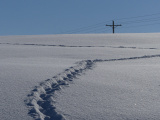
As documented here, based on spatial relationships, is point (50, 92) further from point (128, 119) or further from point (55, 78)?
point (128, 119)

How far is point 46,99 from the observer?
2.69 metres

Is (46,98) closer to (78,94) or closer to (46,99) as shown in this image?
(46,99)

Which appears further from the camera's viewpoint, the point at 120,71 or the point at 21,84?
the point at 120,71

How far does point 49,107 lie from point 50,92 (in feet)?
1.48

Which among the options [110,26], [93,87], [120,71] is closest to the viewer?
[93,87]

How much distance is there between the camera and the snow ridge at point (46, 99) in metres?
2.29

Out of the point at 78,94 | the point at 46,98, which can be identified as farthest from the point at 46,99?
the point at 78,94

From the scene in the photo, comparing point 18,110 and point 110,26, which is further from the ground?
point 110,26

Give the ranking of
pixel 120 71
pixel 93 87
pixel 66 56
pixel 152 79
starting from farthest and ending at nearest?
pixel 66 56
pixel 120 71
pixel 152 79
pixel 93 87

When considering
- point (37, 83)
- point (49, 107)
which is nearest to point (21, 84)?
point (37, 83)

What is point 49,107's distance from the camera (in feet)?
8.09

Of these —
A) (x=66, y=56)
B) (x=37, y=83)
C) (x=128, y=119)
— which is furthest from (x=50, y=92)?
(x=66, y=56)

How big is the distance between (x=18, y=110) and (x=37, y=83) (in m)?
0.86

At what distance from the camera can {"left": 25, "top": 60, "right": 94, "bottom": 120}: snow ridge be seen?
2291mm
